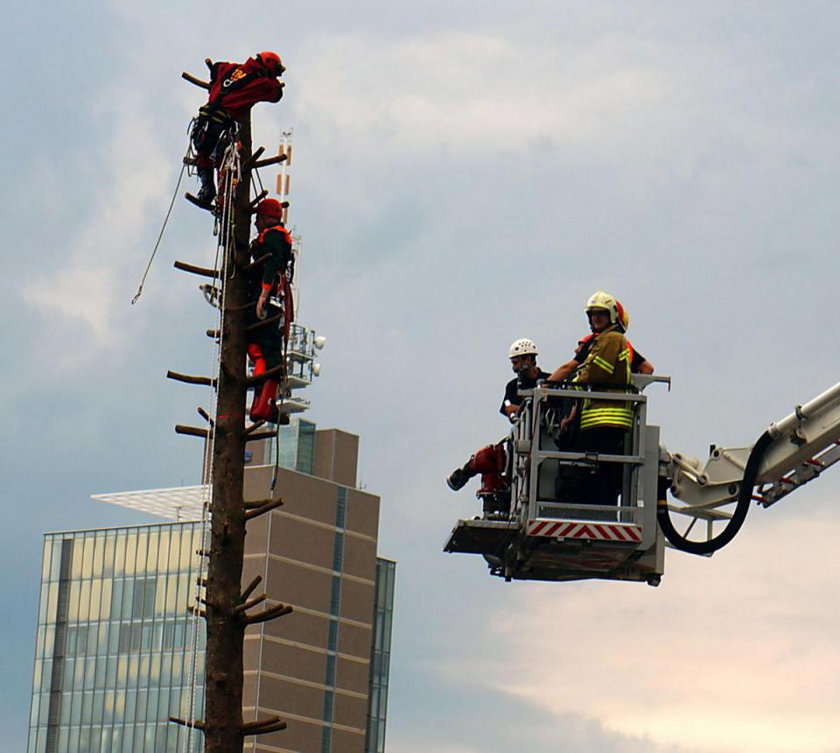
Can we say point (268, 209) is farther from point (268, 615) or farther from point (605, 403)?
point (605, 403)

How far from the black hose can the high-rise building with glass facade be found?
5226 inches

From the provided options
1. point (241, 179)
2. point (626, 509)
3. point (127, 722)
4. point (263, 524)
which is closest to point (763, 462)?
point (626, 509)

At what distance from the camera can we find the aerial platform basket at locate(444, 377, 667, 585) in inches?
899

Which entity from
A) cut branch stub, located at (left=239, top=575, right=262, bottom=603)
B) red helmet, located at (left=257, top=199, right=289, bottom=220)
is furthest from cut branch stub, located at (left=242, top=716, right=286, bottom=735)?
red helmet, located at (left=257, top=199, right=289, bottom=220)

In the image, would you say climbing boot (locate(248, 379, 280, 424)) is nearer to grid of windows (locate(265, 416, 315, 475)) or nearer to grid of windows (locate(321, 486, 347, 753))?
grid of windows (locate(321, 486, 347, 753))

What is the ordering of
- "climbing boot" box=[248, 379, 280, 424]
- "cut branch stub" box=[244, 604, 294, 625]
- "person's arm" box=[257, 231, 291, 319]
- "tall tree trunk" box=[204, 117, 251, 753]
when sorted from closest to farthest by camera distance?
"cut branch stub" box=[244, 604, 294, 625] < "tall tree trunk" box=[204, 117, 251, 753] < "person's arm" box=[257, 231, 291, 319] < "climbing boot" box=[248, 379, 280, 424]

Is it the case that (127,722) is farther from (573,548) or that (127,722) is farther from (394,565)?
(573,548)

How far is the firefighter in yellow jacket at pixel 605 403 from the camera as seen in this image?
22.9 meters

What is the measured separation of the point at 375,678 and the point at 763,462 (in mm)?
148553

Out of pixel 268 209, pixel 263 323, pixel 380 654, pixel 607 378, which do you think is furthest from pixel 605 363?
pixel 380 654

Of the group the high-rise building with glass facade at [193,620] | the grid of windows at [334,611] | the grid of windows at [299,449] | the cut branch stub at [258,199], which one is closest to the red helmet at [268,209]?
the cut branch stub at [258,199]

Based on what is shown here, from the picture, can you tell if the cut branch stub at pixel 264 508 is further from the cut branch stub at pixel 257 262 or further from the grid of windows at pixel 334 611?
the grid of windows at pixel 334 611

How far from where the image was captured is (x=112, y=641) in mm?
168250

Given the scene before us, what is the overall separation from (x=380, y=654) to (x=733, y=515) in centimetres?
14924
